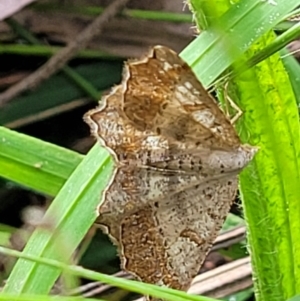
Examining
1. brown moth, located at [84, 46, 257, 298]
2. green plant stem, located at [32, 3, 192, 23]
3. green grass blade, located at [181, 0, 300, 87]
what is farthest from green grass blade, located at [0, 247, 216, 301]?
green plant stem, located at [32, 3, 192, 23]

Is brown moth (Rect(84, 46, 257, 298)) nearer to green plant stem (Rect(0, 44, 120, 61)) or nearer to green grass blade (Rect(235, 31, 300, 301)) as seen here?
green grass blade (Rect(235, 31, 300, 301))

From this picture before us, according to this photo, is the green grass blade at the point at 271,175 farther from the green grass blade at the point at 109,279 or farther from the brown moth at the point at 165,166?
the green grass blade at the point at 109,279

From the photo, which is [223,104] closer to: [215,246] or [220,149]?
[220,149]

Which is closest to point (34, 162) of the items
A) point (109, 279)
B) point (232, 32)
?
point (232, 32)

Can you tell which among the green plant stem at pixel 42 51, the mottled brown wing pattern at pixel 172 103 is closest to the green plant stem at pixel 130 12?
the green plant stem at pixel 42 51

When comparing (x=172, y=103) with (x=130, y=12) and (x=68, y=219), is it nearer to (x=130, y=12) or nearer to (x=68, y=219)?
(x=68, y=219)

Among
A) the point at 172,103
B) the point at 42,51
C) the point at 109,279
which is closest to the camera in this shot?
the point at 109,279
